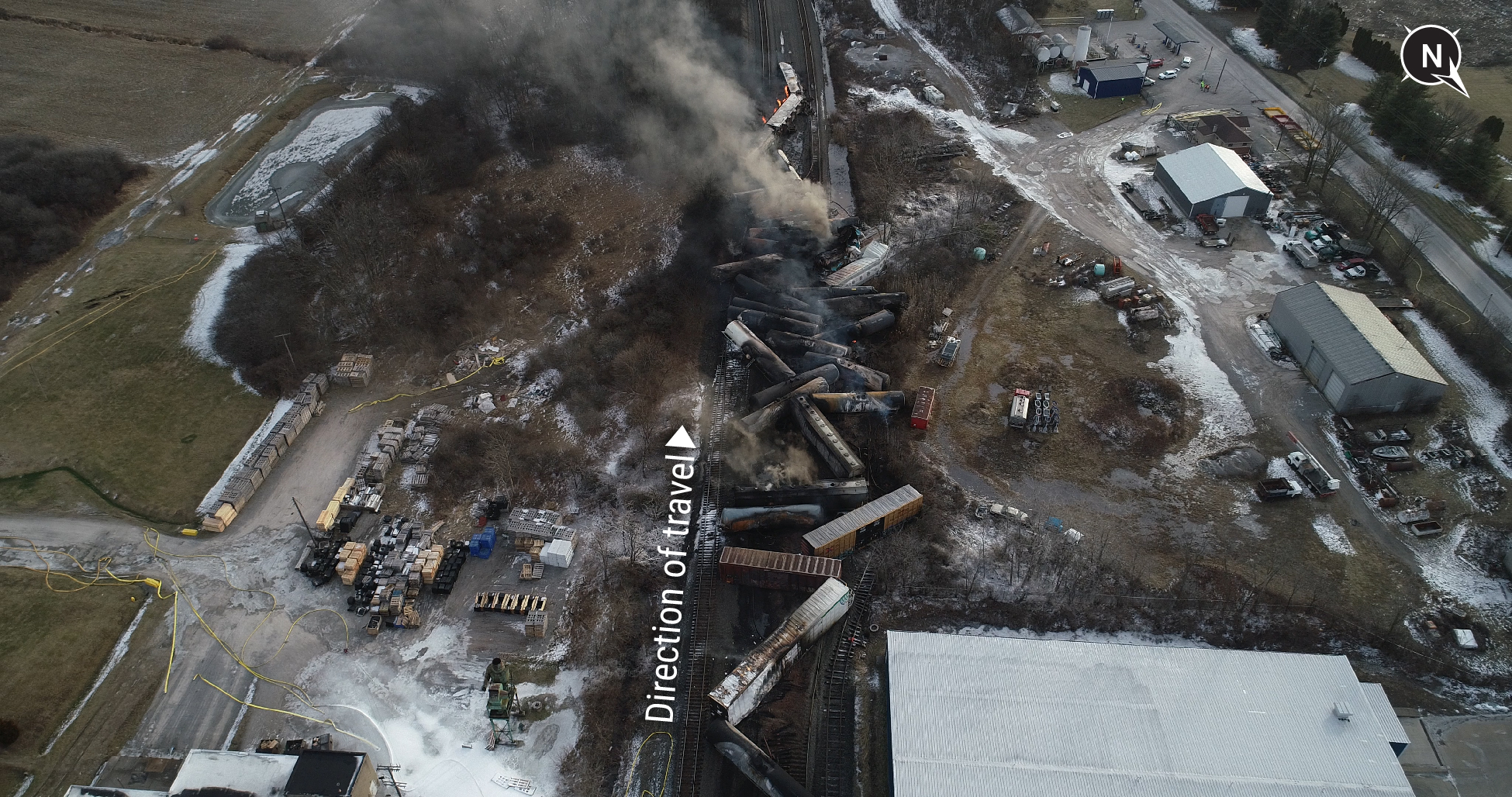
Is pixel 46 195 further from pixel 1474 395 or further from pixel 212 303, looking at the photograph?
pixel 1474 395

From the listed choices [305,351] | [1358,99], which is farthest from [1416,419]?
[305,351]

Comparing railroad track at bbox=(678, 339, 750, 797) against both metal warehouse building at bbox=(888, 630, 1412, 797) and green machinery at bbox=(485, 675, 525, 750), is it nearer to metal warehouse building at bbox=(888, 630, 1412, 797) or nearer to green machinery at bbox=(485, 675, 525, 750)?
green machinery at bbox=(485, 675, 525, 750)

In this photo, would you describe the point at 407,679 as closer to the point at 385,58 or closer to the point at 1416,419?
the point at 1416,419

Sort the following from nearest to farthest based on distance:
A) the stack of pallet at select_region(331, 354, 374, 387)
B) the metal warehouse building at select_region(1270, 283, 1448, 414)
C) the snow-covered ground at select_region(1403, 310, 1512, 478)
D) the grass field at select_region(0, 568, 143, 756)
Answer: the grass field at select_region(0, 568, 143, 756), the snow-covered ground at select_region(1403, 310, 1512, 478), the metal warehouse building at select_region(1270, 283, 1448, 414), the stack of pallet at select_region(331, 354, 374, 387)

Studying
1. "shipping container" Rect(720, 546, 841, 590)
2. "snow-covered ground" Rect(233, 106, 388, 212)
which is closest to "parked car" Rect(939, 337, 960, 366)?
A: "shipping container" Rect(720, 546, 841, 590)

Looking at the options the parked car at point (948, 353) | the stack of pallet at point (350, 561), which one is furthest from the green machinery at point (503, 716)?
the parked car at point (948, 353)

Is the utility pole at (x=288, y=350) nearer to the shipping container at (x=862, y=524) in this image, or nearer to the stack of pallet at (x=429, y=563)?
the stack of pallet at (x=429, y=563)

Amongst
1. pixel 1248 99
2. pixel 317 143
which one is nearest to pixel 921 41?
pixel 1248 99
